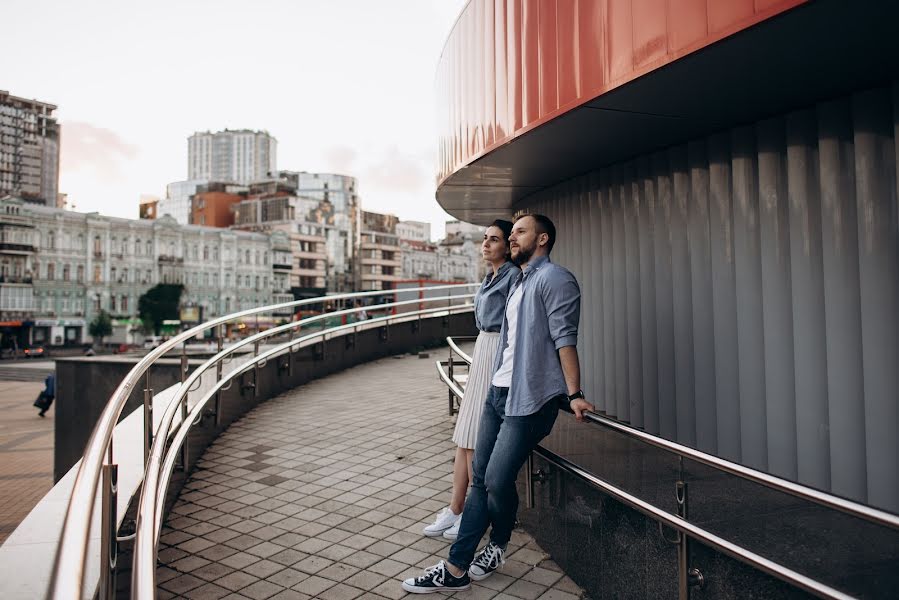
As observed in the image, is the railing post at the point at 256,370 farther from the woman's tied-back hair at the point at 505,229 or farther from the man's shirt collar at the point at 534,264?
the man's shirt collar at the point at 534,264

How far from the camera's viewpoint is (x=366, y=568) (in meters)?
3.62

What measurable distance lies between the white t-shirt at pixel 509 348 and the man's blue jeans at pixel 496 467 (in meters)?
0.05

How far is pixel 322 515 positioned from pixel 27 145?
454ft

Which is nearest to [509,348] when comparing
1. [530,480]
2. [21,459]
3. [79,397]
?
[530,480]

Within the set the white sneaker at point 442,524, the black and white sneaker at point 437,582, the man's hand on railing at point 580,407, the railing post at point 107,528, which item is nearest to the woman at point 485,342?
the white sneaker at point 442,524

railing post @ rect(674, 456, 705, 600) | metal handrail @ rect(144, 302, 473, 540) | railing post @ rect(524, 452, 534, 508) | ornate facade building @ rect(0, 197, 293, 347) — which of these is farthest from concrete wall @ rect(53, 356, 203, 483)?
ornate facade building @ rect(0, 197, 293, 347)

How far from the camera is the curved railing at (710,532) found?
1765 millimetres

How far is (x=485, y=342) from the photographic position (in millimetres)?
3807

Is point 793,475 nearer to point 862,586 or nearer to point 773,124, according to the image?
point 862,586

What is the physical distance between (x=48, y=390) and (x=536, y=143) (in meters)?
24.5

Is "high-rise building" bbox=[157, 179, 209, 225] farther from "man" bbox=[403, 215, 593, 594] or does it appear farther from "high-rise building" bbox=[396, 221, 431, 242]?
"man" bbox=[403, 215, 593, 594]

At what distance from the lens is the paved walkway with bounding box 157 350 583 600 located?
3.43 metres

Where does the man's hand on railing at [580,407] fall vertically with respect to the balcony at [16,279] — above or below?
below

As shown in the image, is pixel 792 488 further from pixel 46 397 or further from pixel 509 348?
pixel 46 397
